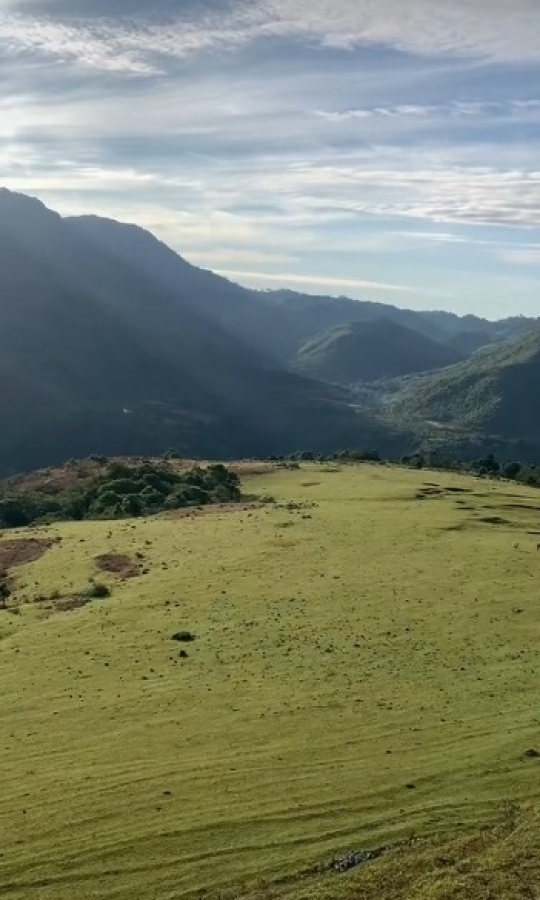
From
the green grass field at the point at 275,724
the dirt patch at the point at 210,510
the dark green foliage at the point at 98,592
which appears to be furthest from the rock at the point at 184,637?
the dirt patch at the point at 210,510

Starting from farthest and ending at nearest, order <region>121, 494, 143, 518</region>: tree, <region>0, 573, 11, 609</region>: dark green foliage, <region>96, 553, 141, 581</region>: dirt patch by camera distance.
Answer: <region>121, 494, 143, 518</region>: tree, <region>96, 553, 141, 581</region>: dirt patch, <region>0, 573, 11, 609</region>: dark green foliage

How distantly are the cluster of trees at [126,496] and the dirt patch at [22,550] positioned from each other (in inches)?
670

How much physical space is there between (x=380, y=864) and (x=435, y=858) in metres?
1.48

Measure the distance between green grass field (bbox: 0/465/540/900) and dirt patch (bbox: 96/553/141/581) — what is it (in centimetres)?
76

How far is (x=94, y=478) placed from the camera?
10288cm

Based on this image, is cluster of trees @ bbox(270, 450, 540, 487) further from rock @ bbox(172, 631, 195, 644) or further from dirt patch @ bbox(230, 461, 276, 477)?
rock @ bbox(172, 631, 195, 644)

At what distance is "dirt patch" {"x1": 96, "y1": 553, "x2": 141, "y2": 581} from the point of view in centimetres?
5322

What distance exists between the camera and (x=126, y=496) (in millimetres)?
87000

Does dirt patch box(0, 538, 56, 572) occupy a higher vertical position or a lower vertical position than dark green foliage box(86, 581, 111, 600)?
lower

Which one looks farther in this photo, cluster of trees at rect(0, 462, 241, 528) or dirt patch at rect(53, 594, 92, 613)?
cluster of trees at rect(0, 462, 241, 528)

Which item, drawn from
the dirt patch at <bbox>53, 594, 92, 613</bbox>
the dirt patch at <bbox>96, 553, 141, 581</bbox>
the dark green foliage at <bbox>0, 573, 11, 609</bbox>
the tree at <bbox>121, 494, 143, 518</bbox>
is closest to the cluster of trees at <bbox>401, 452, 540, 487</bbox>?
the tree at <bbox>121, 494, 143, 518</bbox>

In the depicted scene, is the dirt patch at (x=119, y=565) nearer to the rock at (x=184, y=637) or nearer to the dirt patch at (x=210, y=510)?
the rock at (x=184, y=637)

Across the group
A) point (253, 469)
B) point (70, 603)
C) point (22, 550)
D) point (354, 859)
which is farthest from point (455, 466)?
point (354, 859)

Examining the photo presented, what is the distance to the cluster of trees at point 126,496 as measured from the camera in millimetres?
84125
